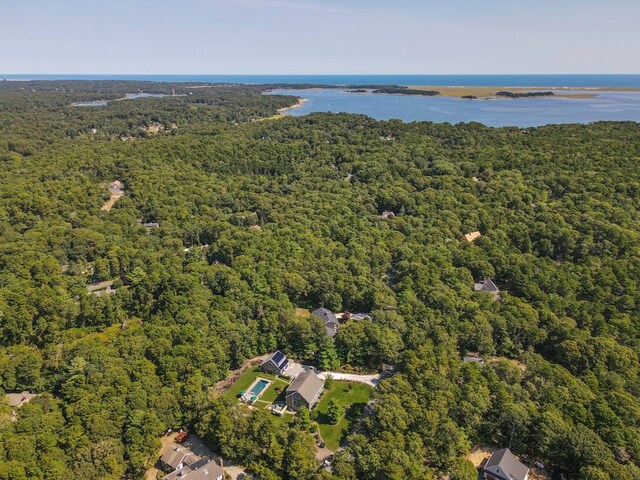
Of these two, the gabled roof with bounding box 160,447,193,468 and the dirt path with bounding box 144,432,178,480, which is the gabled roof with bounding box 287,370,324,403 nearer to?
the gabled roof with bounding box 160,447,193,468

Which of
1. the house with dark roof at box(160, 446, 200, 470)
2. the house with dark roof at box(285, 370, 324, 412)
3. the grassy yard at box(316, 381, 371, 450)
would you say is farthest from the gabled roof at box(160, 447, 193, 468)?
the grassy yard at box(316, 381, 371, 450)

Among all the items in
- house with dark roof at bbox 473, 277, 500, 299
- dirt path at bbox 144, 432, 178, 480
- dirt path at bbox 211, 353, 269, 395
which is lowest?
dirt path at bbox 144, 432, 178, 480

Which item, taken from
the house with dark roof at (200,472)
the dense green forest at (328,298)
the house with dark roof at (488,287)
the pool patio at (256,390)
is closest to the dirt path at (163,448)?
the dense green forest at (328,298)

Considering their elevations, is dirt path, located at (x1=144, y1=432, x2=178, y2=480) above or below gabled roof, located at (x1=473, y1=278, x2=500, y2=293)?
below

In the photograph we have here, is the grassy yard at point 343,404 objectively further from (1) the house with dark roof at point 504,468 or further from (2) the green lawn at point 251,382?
(1) the house with dark roof at point 504,468

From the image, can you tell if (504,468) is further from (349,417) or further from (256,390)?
(256,390)

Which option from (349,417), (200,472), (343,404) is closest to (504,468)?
(349,417)

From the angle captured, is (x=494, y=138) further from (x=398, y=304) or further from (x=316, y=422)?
(x=316, y=422)
